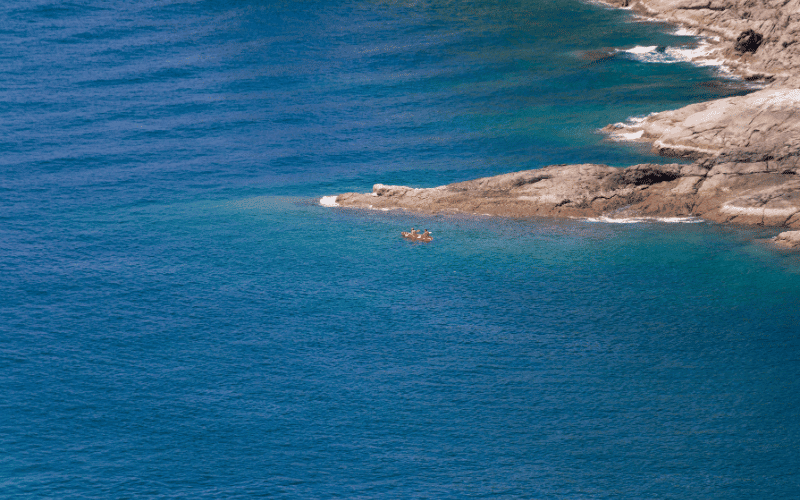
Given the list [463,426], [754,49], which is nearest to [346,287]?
[463,426]

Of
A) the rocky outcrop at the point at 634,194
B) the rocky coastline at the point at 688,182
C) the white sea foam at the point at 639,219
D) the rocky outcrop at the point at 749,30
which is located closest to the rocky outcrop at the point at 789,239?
the rocky coastline at the point at 688,182

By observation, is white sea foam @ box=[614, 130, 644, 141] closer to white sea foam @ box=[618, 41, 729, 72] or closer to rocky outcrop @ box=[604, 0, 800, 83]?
rocky outcrop @ box=[604, 0, 800, 83]

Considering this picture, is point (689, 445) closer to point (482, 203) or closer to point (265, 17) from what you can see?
point (482, 203)

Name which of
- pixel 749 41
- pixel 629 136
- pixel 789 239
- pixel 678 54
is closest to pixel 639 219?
pixel 789 239

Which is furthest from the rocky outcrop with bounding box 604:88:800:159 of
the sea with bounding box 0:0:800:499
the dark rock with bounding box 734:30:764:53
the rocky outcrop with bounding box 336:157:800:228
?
the dark rock with bounding box 734:30:764:53

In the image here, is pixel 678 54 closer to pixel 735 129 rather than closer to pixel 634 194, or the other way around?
pixel 735 129

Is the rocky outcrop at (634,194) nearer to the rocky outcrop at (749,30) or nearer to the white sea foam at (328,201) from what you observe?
the white sea foam at (328,201)

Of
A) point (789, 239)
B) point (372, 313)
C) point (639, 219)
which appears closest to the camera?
point (372, 313)
